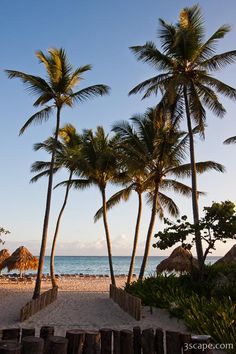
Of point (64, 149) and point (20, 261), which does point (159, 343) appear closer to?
point (64, 149)

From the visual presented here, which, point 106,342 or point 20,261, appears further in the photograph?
point 20,261

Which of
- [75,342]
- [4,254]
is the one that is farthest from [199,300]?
[4,254]

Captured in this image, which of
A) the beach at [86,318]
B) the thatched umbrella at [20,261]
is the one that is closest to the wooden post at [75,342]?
the beach at [86,318]

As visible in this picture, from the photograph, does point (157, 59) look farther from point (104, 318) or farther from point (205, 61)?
point (104, 318)

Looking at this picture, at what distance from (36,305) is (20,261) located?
1866 centimetres

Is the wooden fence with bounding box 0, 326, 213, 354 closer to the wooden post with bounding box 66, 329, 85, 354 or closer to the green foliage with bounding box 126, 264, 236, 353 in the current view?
the wooden post with bounding box 66, 329, 85, 354

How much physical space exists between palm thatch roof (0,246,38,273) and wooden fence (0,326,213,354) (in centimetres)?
2721

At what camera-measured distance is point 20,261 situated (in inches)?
1235

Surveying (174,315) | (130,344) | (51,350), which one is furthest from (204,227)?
(51,350)

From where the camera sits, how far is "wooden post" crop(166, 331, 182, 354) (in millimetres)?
5492

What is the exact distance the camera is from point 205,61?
18516mm

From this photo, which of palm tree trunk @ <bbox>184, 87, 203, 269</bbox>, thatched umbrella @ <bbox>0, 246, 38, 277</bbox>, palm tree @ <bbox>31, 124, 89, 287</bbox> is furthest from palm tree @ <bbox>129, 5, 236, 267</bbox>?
thatched umbrella @ <bbox>0, 246, 38, 277</bbox>

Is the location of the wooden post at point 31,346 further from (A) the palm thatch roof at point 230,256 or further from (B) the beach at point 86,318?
(A) the palm thatch roof at point 230,256

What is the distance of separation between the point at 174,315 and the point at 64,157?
1546 cm
